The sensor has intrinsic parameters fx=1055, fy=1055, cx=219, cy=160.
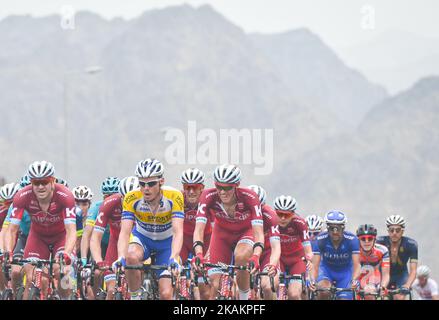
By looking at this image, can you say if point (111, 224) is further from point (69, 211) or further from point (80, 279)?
point (69, 211)

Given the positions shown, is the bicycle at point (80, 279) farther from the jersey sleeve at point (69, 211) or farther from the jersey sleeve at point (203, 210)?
the jersey sleeve at point (203, 210)

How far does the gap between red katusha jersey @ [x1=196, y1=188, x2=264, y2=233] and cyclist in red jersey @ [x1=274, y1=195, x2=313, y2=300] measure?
1.52 metres

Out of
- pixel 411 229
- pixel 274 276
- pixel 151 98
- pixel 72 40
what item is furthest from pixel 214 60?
pixel 274 276

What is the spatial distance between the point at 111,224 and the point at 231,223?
1727 mm

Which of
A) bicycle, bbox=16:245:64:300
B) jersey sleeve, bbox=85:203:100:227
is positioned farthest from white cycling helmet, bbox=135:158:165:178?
jersey sleeve, bbox=85:203:100:227

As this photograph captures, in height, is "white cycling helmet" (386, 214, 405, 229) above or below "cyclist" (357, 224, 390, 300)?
above

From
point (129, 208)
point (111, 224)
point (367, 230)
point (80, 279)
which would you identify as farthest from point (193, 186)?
point (367, 230)

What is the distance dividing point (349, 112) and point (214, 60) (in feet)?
147

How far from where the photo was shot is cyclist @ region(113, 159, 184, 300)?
11047 mm

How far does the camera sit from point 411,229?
88250 millimetres

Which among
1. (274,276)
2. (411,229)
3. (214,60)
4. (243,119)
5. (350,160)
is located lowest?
(274,276)

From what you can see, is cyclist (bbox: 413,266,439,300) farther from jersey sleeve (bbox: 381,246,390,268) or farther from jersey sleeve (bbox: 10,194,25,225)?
jersey sleeve (bbox: 10,194,25,225)

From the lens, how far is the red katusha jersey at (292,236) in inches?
588

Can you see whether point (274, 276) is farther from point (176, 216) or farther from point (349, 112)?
point (349, 112)
